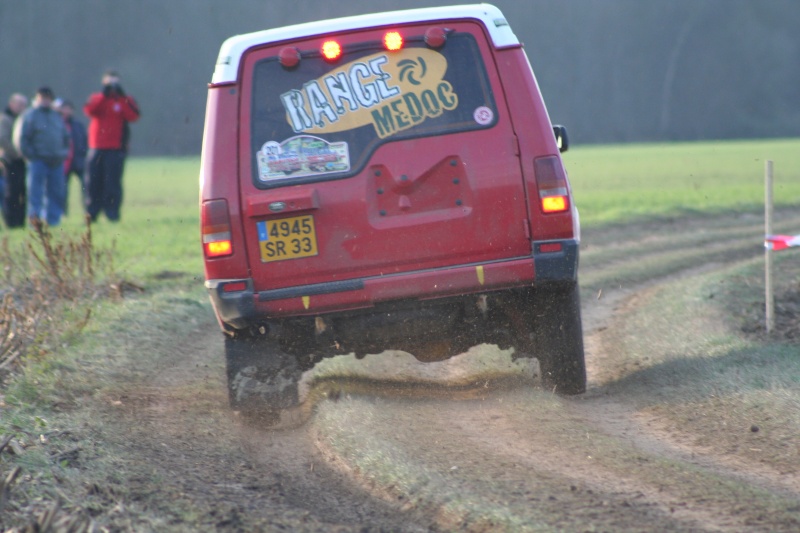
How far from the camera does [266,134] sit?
19.4ft

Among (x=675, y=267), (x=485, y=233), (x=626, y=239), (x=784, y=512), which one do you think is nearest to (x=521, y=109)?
(x=485, y=233)

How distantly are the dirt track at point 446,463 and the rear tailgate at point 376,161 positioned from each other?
87 centimetres

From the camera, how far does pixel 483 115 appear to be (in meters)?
5.88

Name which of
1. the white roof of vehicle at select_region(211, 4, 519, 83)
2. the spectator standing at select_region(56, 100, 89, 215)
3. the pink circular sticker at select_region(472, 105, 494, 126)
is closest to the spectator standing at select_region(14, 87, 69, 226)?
the spectator standing at select_region(56, 100, 89, 215)

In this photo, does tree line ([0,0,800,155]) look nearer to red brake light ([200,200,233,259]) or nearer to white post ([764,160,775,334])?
white post ([764,160,775,334])

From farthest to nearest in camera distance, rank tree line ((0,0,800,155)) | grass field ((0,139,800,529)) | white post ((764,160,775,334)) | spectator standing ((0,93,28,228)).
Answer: tree line ((0,0,800,155)), spectator standing ((0,93,28,228)), white post ((764,160,775,334)), grass field ((0,139,800,529))

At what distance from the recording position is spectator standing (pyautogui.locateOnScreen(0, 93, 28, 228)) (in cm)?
1778

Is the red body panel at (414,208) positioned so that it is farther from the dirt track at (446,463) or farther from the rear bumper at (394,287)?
the dirt track at (446,463)

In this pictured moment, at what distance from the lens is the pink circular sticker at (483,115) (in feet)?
19.2

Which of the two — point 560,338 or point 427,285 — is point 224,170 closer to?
point 427,285

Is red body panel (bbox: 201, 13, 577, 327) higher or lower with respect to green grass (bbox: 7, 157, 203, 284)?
higher

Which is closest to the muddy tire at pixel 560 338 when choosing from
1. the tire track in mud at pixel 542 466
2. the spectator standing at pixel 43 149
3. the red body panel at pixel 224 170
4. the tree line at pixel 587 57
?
the tire track in mud at pixel 542 466

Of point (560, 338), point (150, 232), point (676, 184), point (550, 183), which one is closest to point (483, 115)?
point (550, 183)

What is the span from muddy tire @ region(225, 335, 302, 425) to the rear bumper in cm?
32
